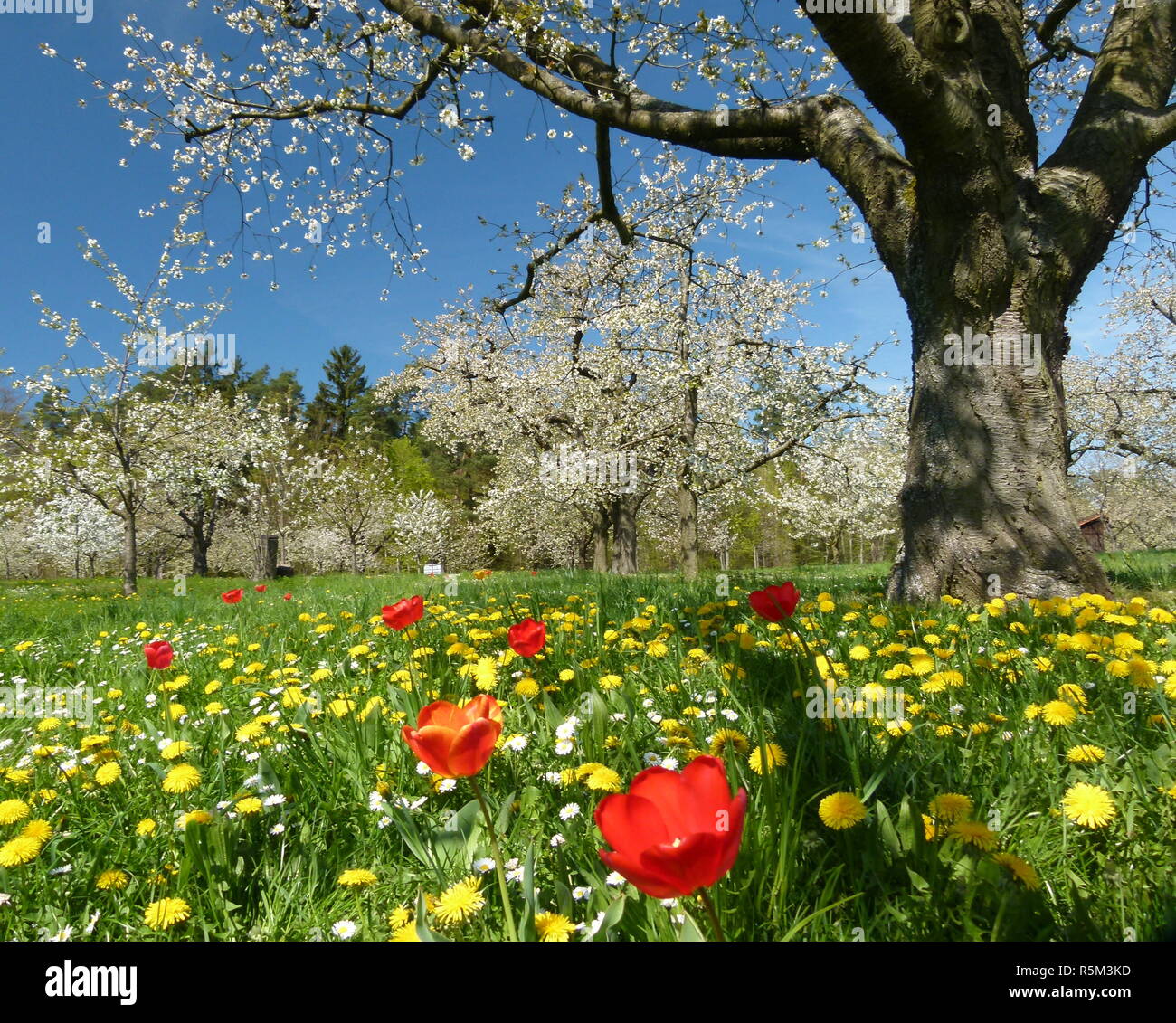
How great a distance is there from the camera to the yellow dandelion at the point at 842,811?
1.09 m

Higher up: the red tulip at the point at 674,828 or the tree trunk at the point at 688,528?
the tree trunk at the point at 688,528

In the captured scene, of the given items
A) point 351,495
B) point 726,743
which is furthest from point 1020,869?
point 351,495

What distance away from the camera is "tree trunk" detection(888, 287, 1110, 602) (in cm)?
392

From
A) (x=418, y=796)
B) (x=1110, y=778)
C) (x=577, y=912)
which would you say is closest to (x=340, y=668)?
(x=418, y=796)

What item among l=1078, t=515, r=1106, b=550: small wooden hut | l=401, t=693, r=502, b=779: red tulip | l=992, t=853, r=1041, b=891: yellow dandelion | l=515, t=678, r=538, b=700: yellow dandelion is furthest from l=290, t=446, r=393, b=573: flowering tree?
l=992, t=853, r=1041, b=891: yellow dandelion

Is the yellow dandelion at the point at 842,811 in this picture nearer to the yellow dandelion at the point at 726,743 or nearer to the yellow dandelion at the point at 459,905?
the yellow dandelion at the point at 726,743

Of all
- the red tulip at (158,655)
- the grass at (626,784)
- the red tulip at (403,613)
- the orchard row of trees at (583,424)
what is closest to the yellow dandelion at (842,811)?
the grass at (626,784)

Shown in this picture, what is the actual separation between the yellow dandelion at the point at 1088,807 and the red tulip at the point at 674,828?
839mm

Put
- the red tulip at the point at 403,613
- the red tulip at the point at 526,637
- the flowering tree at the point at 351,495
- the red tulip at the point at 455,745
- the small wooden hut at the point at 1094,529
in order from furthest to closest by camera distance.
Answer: the flowering tree at the point at 351,495 < the small wooden hut at the point at 1094,529 < the red tulip at the point at 403,613 < the red tulip at the point at 526,637 < the red tulip at the point at 455,745

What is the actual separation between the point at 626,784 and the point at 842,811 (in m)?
0.56

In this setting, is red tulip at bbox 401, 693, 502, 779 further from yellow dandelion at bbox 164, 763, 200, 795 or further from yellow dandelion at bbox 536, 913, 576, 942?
yellow dandelion at bbox 164, 763, 200, 795

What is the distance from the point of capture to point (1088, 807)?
3.72ft

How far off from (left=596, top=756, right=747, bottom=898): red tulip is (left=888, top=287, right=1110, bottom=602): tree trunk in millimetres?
3930

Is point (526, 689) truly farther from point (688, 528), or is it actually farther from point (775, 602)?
point (688, 528)
